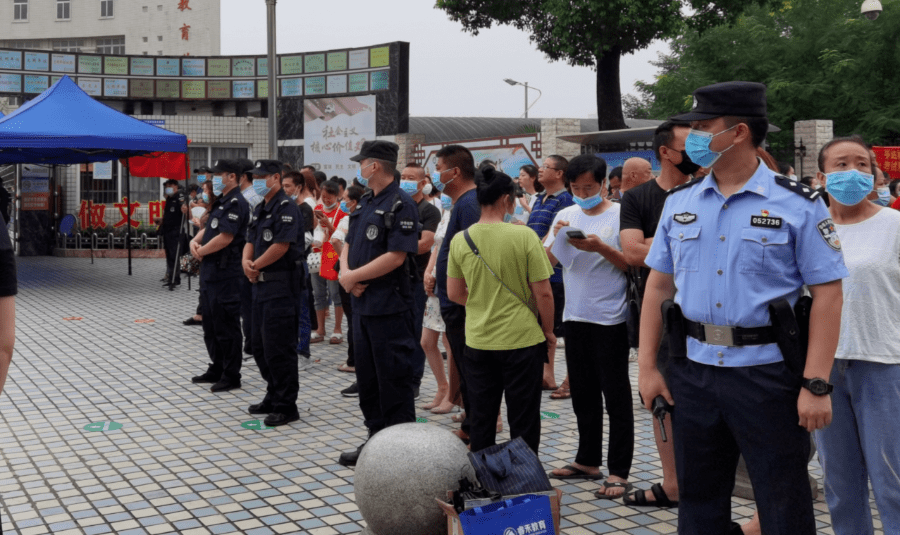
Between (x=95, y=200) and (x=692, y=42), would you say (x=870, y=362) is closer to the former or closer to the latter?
(x=95, y=200)

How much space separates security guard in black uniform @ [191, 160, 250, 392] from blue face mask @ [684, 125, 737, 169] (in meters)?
5.41

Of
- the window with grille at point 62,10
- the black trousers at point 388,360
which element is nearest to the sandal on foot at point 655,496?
the black trousers at point 388,360

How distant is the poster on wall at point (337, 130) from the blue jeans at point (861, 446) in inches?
924

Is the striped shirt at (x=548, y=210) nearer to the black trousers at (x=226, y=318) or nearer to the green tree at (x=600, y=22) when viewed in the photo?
the black trousers at (x=226, y=318)

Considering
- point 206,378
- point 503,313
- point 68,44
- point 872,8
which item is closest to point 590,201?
point 503,313

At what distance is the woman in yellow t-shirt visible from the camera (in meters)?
4.88

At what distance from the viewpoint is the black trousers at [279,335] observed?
6793mm

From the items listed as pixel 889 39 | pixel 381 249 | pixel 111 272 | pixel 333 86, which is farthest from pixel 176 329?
pixel 889 39

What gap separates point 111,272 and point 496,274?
57.4 ft

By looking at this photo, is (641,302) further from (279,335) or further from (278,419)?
(278,419)

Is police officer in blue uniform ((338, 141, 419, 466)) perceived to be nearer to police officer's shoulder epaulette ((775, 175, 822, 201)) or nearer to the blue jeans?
the blue jeans

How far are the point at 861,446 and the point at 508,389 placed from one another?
183 centimetres

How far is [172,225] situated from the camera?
53.6 feet

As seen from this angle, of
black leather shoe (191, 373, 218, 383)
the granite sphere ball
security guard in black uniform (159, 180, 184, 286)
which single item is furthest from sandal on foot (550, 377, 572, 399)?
security guard in black uniform (159, 180, 184, 286)
